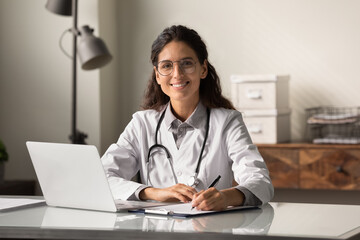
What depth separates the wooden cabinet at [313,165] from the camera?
3.28m

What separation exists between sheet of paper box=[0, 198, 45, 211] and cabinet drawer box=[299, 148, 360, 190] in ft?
5.91

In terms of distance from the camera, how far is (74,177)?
168 centimetres

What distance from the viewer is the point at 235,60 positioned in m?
3.82

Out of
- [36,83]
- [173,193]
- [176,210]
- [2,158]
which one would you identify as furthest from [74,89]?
[176,210]

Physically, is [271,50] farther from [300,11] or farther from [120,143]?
[120,143]

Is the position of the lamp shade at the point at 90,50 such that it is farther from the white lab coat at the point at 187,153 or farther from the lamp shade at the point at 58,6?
the white lab coat at the point at 187,153

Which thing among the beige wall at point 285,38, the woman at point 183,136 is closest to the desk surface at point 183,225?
the woman at point 183,136

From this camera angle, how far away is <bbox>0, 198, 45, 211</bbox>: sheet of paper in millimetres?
1772

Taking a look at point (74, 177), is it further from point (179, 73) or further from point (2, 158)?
point (2, 158)

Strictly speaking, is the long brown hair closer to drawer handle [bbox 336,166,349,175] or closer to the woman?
the woman

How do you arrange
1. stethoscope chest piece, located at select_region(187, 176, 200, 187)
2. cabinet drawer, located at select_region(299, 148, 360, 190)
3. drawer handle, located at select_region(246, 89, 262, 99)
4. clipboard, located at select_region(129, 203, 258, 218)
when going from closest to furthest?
1. clipboard, located at select_region(129, 203, 258, 218)
2. stethoscope chest piece, located at select_region(187, 176, 200, 187)
3. cabinet drawer, located at select_region(299, 148, 360, 190)
4. drawer handle, located at select_region(246, 89, 262, 99)

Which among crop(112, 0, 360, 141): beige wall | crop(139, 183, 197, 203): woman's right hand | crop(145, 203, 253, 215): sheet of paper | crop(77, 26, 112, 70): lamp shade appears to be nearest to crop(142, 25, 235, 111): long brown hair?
crop(139, 183, 197, 203): woman's right hand

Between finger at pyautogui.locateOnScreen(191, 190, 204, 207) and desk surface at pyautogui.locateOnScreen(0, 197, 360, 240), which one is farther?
finger at pyautogui.locateOnScreen(191, 190, 204, 207)

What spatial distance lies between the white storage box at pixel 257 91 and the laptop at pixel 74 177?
5.84ft
